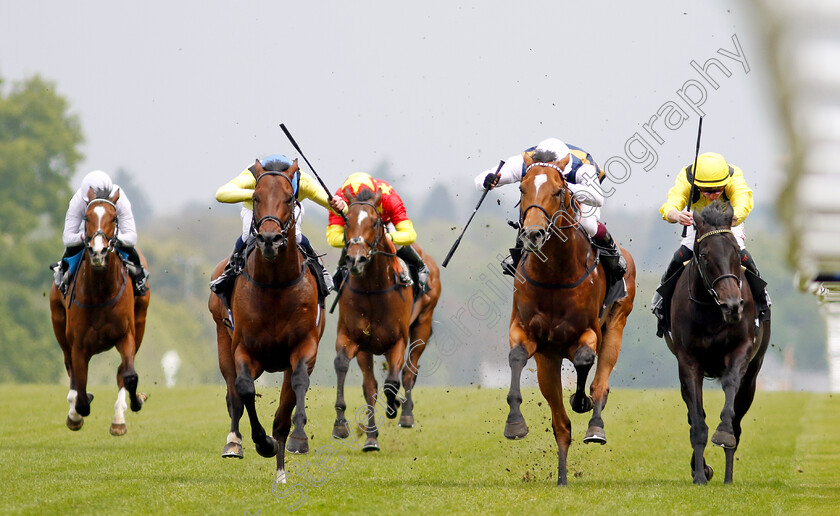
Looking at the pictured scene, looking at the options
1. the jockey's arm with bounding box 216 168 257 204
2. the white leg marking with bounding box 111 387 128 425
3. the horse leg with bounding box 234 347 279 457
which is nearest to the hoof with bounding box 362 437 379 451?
the white leg marking with bounding box 111 387 128 425

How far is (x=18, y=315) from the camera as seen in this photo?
1973 inches

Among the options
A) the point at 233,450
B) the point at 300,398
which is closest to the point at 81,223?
the point at 233,450

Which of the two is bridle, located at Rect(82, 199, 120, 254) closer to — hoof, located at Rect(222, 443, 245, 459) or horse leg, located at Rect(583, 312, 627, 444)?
hoof, located at Rect(222, 443, 245, 459)

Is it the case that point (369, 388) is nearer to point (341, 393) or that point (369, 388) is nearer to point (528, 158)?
point (341, 393)

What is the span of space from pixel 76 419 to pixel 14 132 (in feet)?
159

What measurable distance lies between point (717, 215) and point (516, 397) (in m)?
2.03

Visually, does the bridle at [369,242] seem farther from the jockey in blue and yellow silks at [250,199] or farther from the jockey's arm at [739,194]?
the jockey's arm at [739,194]

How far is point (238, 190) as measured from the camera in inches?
334

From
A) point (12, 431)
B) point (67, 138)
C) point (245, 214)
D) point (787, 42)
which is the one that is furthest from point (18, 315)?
point (787, 42)

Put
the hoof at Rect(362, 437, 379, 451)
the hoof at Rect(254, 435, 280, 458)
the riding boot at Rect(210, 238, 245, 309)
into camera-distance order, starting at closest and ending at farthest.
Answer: the hoof at Rect(254, 435, 280, 458) → the riding boot at Rect(210, 238, 245, 309) → the hoof at Rect(362, 437, 379, 451)

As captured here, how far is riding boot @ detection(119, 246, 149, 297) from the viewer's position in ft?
38.5

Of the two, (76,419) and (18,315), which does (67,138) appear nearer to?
(18,315)

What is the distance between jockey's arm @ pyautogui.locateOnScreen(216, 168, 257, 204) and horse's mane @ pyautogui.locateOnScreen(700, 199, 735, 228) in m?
3.37

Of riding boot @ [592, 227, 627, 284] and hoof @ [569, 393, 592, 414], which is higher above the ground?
riding boot @ [592, 227, 627, 284]
